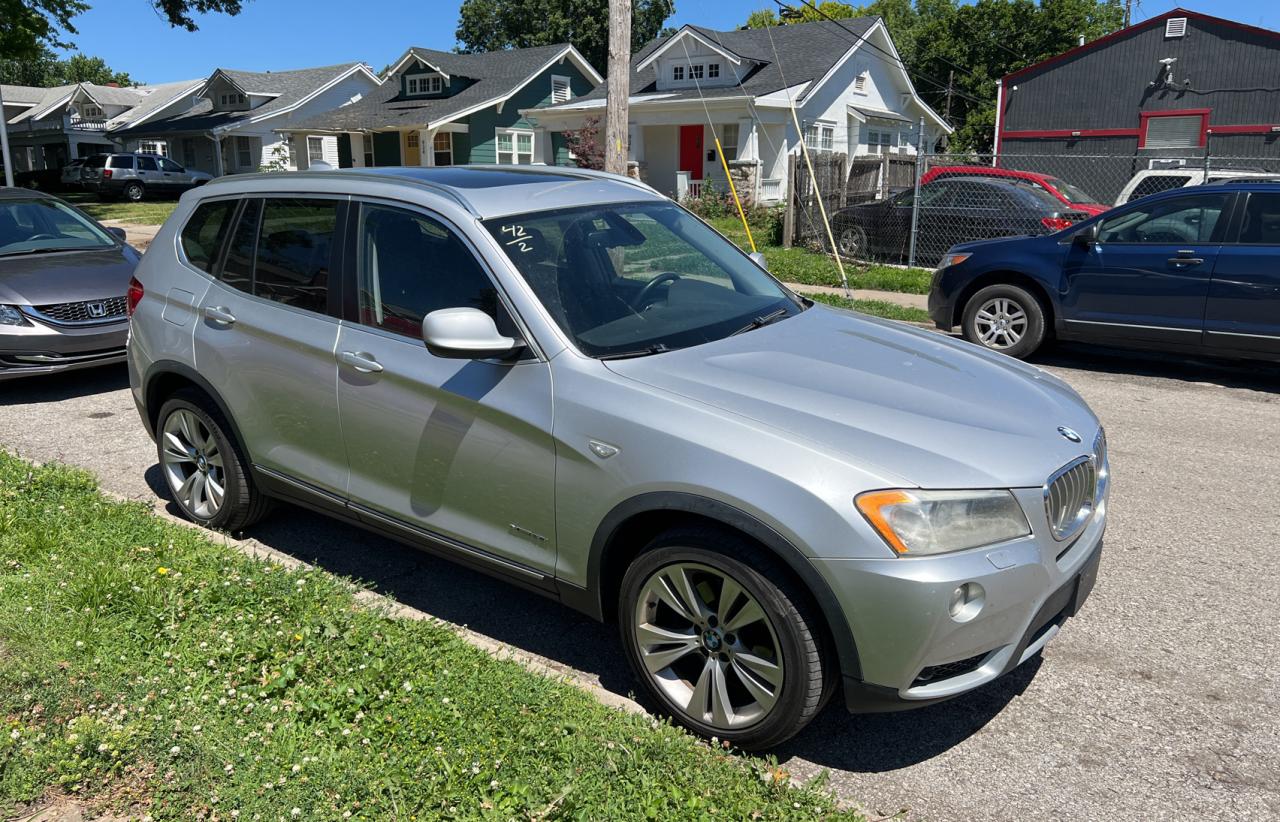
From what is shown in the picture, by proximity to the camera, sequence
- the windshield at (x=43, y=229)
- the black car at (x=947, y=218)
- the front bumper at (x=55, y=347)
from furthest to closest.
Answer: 1. the black car at (x=947, y=218)
2. the windshield at (x=43, y=229)
3. the front bumper at (x=55, y=347)

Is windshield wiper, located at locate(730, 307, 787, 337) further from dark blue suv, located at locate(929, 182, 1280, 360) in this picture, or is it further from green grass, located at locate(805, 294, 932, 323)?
green grass, located at locate(805, 294, 932, 323)

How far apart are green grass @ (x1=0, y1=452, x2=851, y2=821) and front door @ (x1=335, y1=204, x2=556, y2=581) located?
441 mm

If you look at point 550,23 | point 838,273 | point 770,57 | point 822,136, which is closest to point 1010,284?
point 838,273

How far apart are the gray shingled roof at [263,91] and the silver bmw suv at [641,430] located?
43.4 m

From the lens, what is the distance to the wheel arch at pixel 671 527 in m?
3.01

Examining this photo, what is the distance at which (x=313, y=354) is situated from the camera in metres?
4.33

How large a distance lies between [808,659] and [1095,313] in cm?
703

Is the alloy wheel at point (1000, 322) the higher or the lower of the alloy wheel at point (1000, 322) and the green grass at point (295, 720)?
the higher

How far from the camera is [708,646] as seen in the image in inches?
131

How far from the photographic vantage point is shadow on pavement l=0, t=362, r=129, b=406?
821 centimetres

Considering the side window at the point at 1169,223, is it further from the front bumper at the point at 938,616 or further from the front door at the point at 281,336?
the front door at the point at 281,336

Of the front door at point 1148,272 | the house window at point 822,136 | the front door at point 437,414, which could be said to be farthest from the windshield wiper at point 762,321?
the house window at point 822,136

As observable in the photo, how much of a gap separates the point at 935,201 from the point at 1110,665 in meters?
12.1

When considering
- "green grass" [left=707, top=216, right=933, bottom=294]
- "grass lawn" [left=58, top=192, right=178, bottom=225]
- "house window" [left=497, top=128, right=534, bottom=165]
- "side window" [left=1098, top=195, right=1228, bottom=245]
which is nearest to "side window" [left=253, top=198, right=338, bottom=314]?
"side window" [left=1098, top=195, right=1228, bottom=245]
